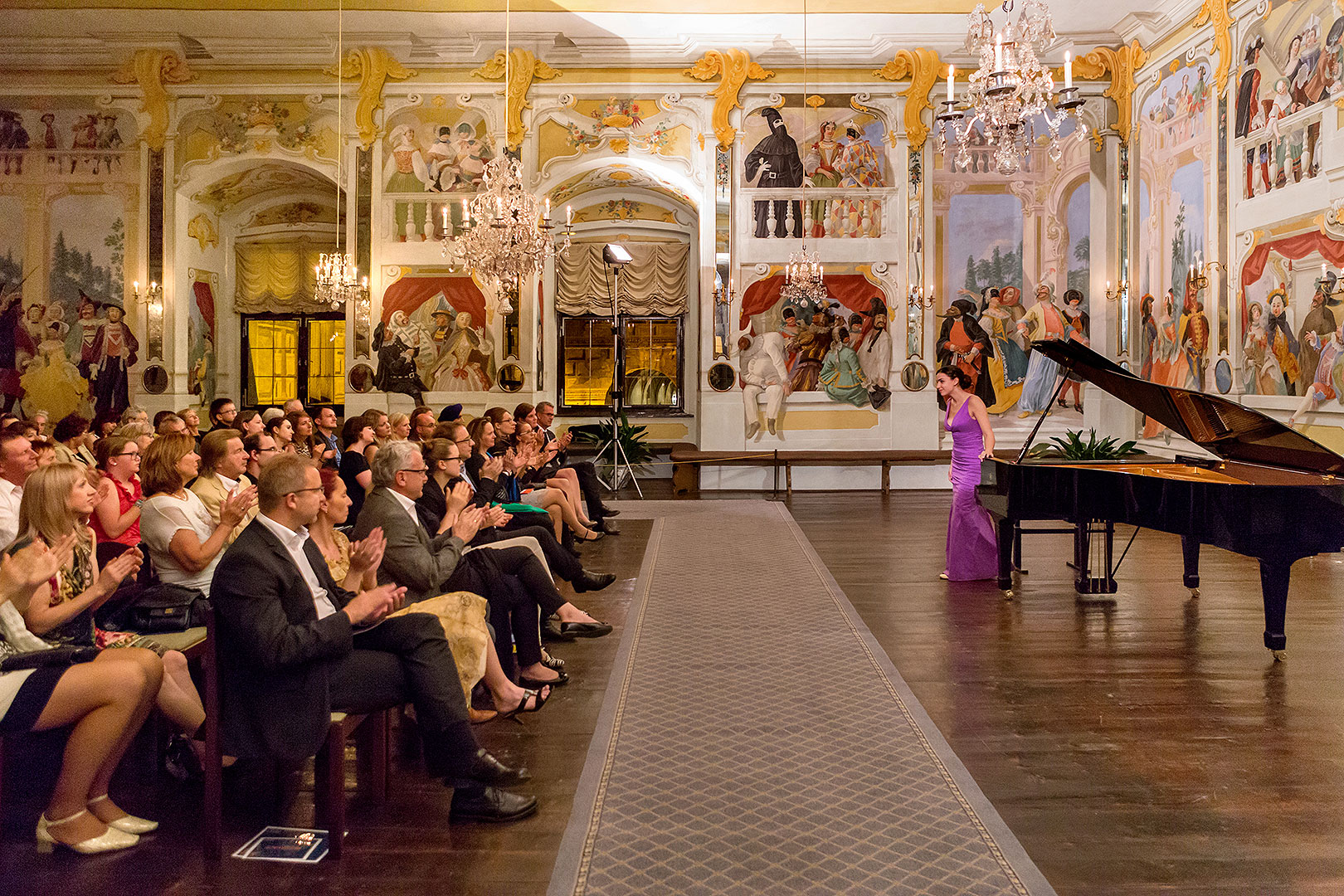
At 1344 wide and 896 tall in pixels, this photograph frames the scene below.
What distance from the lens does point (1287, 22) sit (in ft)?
29.6

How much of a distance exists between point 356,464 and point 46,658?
354 centimetres

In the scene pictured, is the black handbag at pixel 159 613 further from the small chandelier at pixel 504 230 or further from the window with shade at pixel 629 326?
the window with shade at pixel 629 326

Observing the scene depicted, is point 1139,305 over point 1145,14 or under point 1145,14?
under

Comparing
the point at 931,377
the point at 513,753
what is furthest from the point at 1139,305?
the point at 513,753

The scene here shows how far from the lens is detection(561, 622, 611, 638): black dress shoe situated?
5.21m

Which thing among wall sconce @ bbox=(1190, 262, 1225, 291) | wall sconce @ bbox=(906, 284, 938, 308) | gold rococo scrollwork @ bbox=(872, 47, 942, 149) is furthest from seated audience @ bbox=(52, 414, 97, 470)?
wall sconce @ bbox=(1190, 262, 1225, 291)

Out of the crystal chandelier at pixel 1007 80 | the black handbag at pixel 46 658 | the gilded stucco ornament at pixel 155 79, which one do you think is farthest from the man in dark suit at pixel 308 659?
the gilded stucco ornament at pixel 155 79

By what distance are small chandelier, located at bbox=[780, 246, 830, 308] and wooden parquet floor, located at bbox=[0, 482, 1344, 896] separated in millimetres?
6426

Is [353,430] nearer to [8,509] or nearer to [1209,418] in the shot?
[8,509]

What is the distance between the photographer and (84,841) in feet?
8.98

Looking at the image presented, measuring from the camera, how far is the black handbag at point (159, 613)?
336 cm

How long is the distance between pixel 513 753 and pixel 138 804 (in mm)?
1189

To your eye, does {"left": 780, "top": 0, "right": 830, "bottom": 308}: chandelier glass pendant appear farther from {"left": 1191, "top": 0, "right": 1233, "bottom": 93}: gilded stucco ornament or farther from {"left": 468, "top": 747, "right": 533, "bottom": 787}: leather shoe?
{"left": 468, "top": 747, "right": 533, "bottom": 787}: leather shoe

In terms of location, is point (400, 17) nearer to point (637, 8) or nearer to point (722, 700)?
point (637, 8)
